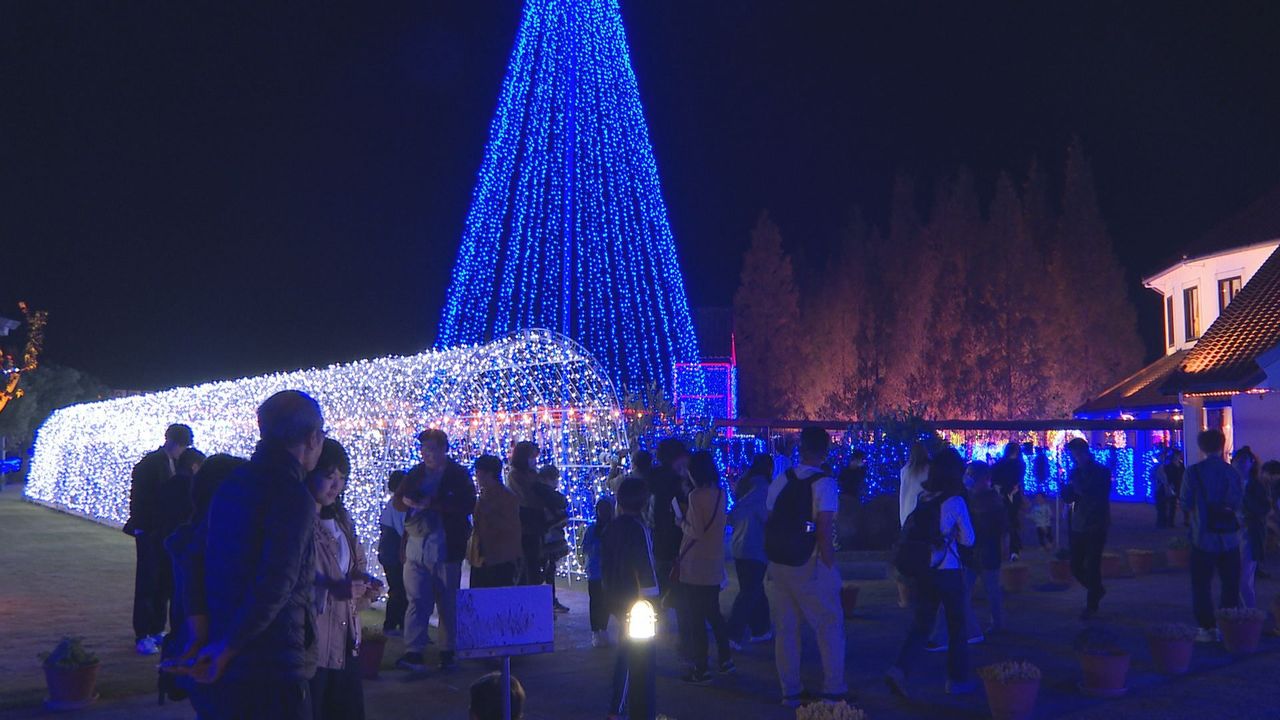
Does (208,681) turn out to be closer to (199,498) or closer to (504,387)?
(199,498)

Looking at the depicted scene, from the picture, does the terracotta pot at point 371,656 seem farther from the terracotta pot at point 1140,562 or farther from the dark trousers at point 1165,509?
the dark trousers at point 1165,509

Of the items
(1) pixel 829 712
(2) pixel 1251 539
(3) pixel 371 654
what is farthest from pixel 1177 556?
(3) pixel 371 654

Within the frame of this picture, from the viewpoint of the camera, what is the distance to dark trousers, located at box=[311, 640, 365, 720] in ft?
15.6

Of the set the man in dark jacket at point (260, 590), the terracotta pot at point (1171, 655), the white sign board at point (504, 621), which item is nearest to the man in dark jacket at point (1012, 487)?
the terracotta pot at point (1171, 655)

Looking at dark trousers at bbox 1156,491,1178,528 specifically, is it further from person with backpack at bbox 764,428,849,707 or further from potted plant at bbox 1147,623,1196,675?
person with backpack at bbox 764,428,849,707

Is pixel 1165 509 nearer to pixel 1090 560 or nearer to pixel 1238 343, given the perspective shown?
pixel 1238 343

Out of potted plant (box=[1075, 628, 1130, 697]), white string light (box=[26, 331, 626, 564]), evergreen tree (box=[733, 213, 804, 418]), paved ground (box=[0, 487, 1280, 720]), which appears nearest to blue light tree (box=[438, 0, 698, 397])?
white string light (box=[26, 331, 626, 564])

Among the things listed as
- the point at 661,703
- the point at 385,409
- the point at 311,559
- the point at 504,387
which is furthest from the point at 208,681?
the point at 504,387

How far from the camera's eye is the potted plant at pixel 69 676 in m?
7.14

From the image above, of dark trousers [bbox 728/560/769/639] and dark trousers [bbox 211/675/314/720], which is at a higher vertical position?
dark trousers [bbox 211/675/314/720]

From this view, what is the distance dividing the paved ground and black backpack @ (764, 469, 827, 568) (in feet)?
3.49

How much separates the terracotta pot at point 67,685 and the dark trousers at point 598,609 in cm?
386

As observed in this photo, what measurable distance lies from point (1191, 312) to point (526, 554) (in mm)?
25223

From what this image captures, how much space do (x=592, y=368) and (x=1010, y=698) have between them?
7.86 meters
